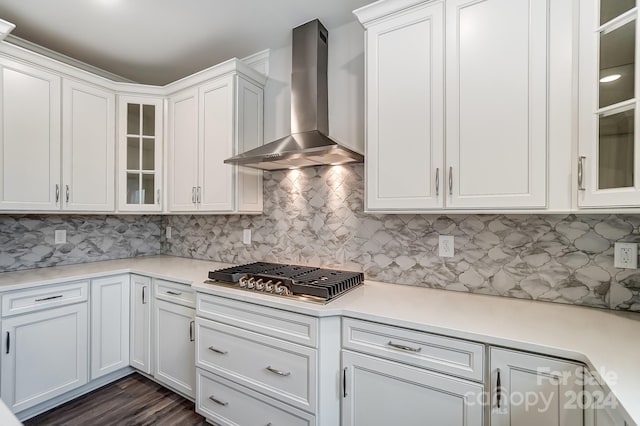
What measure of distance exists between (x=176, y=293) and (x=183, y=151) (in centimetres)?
121

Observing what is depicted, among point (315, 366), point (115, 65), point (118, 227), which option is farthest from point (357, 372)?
point (115, 65)

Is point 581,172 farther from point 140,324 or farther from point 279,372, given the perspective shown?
point 140,324

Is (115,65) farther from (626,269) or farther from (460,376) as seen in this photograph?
(626,269)

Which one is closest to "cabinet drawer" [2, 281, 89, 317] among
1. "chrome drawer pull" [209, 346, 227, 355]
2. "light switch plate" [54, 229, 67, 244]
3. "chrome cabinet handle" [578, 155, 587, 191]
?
"light switch plate" [54, 229, 67, 244]

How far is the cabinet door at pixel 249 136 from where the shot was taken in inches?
92.0

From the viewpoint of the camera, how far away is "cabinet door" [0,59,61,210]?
1994 millimetres

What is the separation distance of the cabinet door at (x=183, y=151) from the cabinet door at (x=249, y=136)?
0.44 m

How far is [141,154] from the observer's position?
2.71 m

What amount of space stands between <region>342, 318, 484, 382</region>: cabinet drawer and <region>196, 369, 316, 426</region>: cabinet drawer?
1.58ft

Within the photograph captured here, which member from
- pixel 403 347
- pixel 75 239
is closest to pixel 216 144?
pixel 75 239

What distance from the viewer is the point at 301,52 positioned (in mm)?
2145

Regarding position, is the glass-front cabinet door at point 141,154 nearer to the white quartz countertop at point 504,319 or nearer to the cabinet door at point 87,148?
the cabinet door at point 87,148

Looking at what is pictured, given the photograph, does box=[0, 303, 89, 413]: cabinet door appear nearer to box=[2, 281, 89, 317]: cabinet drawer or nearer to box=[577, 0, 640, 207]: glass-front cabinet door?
box=[2, 281, 89, 317]: cabinet drawer

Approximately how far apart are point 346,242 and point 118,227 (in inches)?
93.4
